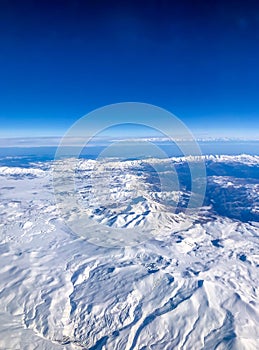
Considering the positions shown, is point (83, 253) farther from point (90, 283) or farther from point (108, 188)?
point (108, 188)

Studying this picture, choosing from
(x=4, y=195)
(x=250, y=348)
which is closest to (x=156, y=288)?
(x=250, y=348)

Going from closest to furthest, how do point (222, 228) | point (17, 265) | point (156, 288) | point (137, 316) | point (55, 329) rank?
point (55, 329), point (137, 316), point (156, 288), point (17, 265), point (222, 228)

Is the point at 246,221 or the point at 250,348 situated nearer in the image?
the point at 250,348

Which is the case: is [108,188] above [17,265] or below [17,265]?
above

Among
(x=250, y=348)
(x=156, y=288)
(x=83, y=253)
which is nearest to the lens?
(x=250, y=348)

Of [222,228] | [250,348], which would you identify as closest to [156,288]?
[250,348]

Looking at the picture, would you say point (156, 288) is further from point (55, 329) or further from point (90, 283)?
point (55, 329)
